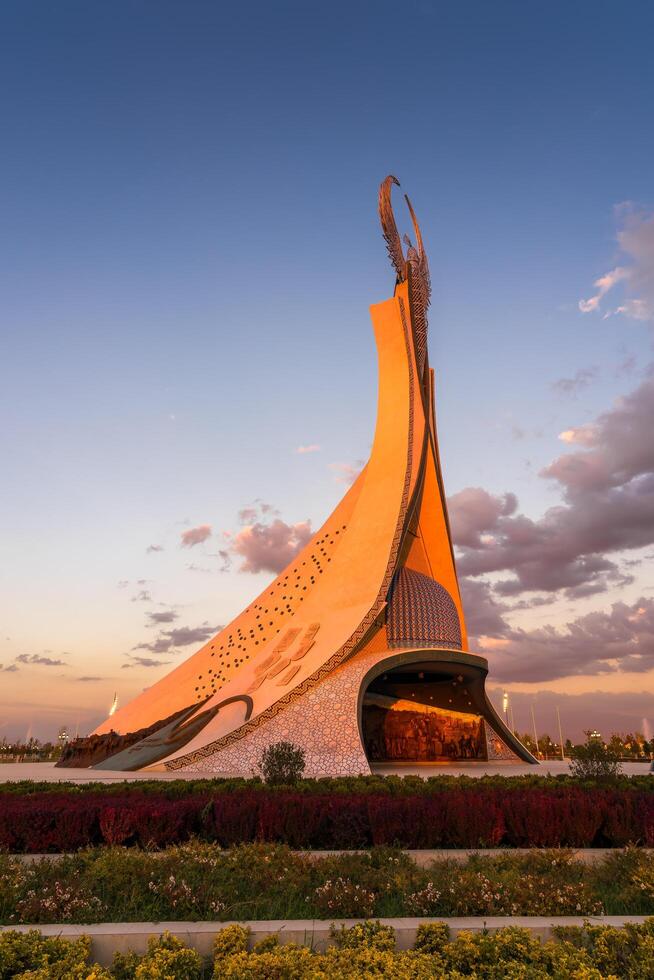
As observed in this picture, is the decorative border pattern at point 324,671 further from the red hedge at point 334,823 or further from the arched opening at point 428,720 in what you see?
the red hedge at point 334,823

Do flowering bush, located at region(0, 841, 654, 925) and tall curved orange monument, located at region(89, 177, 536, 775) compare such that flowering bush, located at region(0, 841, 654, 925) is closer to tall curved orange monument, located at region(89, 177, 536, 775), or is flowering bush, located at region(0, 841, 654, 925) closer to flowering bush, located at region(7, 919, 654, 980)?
flowering bush, located at region(7, 919, 654, 980)

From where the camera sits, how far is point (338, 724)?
13.7 meters

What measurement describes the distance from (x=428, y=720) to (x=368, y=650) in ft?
15.4

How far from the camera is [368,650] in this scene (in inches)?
634

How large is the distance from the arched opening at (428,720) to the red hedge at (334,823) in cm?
1224

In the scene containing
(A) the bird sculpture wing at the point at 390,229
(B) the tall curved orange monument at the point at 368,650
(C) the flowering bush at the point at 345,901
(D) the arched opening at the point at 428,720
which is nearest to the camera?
(C) the flowering bush at the point at 345,901

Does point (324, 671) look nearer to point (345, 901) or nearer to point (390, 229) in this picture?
point (345, 901)

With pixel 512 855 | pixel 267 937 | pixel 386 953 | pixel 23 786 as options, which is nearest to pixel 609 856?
pixel 512 855

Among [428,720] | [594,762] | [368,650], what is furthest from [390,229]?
[594,762]

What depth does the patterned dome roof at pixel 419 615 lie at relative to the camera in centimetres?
1714

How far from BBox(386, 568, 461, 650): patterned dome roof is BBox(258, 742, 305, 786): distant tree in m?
A: 7.43

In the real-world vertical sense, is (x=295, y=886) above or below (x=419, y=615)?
below

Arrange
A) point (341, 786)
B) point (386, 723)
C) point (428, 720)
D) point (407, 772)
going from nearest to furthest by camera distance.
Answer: point (341, 786)
point (407, 772)
point (386, 723)
point (428, 720)

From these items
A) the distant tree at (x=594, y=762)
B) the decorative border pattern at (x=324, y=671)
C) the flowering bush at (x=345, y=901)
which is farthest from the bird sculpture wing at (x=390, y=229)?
the flowering bush at (x=345, y=901)
